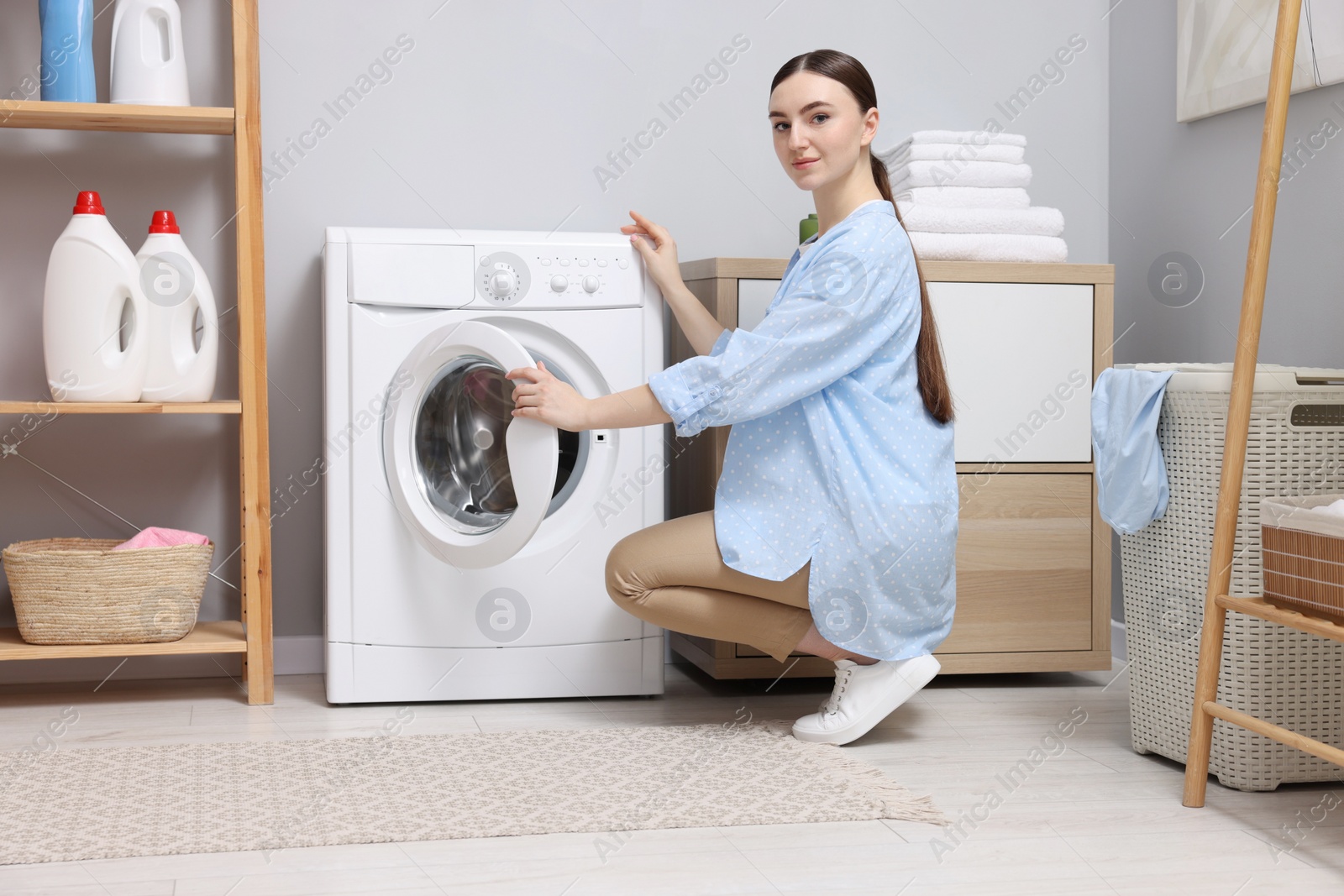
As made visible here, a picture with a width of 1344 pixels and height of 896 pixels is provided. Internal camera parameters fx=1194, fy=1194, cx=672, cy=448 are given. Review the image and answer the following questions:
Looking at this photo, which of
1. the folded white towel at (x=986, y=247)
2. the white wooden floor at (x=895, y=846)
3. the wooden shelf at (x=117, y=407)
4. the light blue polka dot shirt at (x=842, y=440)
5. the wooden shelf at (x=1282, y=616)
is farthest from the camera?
the folded white towel at (x=986, y=247)

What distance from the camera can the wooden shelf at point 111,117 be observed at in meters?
1.99

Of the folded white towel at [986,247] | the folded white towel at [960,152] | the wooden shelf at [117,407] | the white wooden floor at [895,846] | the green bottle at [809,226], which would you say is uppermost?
the folded white towel at [960,152]

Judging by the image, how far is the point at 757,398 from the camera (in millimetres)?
1729

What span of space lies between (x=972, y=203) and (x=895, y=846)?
129 cm

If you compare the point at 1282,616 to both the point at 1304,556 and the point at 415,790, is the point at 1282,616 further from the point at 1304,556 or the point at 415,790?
the point at 415,790

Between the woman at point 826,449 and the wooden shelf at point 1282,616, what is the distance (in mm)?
421

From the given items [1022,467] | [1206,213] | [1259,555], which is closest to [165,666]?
[1022,467]

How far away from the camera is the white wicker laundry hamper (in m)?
1.64

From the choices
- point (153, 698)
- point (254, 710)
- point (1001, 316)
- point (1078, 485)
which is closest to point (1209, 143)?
point (1001, 316)

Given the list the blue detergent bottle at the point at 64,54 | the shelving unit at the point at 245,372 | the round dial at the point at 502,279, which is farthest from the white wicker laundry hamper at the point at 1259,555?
the blue detergent bottle at the point at 64,54

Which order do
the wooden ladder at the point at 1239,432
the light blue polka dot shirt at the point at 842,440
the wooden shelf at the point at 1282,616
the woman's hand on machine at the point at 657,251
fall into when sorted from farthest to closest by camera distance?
the woman's hand on machine at the point at 657,251 → the light blue polka dot shirt at the point at 842,440 → the wooden ladder at the point at 1239,432 → the wooden shelf at the point at 1282,616

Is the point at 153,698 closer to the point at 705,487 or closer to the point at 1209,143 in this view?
the point at 705,487

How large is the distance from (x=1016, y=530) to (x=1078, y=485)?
6.1 inches

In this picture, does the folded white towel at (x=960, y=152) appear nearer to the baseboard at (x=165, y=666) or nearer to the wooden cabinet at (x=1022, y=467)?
the wooden cabinet at (x=1022, y=467)
